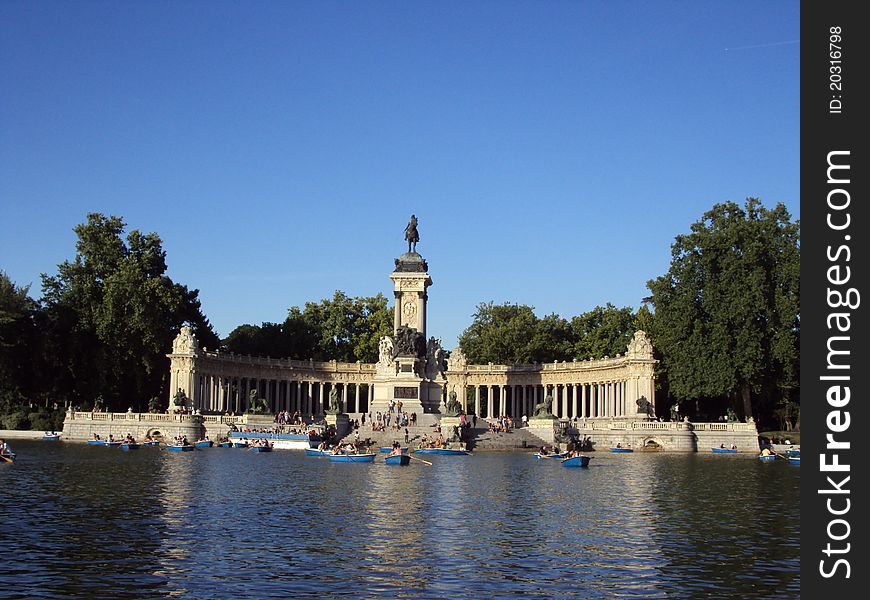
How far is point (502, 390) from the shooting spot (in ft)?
358

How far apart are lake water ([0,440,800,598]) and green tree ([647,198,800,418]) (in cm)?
2998

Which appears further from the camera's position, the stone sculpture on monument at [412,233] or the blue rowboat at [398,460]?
the stone sculpture on monument at [412,233]

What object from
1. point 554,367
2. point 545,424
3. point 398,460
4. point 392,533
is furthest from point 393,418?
point 392,533

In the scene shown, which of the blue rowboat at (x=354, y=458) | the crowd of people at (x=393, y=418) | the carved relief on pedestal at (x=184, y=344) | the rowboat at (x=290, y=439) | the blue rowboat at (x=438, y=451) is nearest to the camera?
the blue rowboat at (x=354, y=458)

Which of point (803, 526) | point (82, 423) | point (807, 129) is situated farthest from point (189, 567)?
point (82, 423)

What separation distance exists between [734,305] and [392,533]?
56.9m

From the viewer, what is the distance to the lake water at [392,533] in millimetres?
22359

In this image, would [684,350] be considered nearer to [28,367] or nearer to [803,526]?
[28,367]

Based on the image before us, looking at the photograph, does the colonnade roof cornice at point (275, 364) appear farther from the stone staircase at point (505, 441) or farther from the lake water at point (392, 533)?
the lake water at point (392, 533)

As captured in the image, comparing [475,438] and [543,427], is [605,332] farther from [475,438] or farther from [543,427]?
[475,438]

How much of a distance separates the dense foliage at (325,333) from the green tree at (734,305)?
148 feet

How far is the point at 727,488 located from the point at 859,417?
91.3ft

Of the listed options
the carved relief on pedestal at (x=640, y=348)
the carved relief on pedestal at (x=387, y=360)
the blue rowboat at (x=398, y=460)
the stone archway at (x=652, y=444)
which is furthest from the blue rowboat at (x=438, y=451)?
the carved relief on pedestal at (x=640, y=348)

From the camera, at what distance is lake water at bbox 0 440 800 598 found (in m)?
22.4
